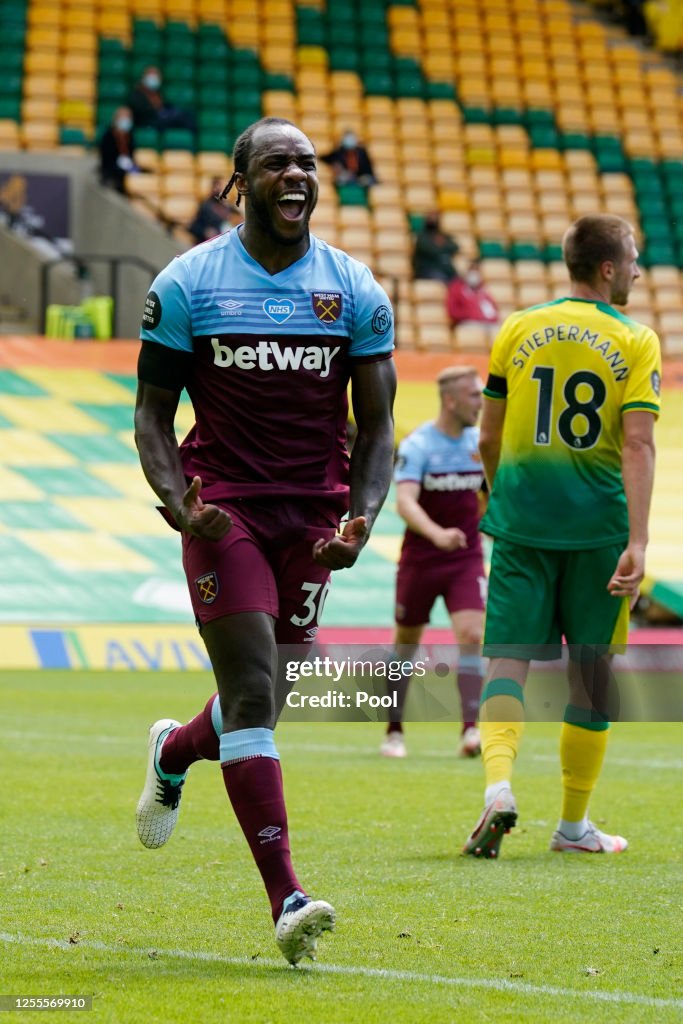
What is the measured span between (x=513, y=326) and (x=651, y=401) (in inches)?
25.1

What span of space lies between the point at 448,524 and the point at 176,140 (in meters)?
16.1

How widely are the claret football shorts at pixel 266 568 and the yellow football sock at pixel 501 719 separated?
1.71 m

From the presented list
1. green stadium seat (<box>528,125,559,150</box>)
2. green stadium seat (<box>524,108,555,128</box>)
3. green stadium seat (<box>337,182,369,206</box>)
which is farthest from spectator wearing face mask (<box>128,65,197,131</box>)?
green stadium seat (<box>524,108,555,128</box>)

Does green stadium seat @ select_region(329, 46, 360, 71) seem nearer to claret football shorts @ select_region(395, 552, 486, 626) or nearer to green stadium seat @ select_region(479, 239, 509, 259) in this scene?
green stadium seat @ select_region(479, 239, 509, 259)

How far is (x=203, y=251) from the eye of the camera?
5.17m

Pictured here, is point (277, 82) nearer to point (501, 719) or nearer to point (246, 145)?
point (501, 719)

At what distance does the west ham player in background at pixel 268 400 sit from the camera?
194 inches

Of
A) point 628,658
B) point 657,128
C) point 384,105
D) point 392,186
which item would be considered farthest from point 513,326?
point 657,128

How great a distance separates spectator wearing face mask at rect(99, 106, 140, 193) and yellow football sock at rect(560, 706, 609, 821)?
18495mm

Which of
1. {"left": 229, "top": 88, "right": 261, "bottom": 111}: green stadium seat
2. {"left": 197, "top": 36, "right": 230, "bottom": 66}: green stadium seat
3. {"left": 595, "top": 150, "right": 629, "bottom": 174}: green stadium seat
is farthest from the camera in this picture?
{"left": 595, "top": 150, "right": 629, "bottom": 174}: green stadium seat

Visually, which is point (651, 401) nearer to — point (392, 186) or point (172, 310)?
point (172, 310)

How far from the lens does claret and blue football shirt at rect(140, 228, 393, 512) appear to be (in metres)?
5.04

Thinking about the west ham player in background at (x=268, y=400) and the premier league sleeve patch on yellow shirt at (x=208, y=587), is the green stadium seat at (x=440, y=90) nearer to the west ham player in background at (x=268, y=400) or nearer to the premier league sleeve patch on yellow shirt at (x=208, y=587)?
the west ham player in background at (x=268, y=400)

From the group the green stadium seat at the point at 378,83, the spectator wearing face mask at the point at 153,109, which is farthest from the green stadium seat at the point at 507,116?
the spectator wearing face mask at the point at 153,109
